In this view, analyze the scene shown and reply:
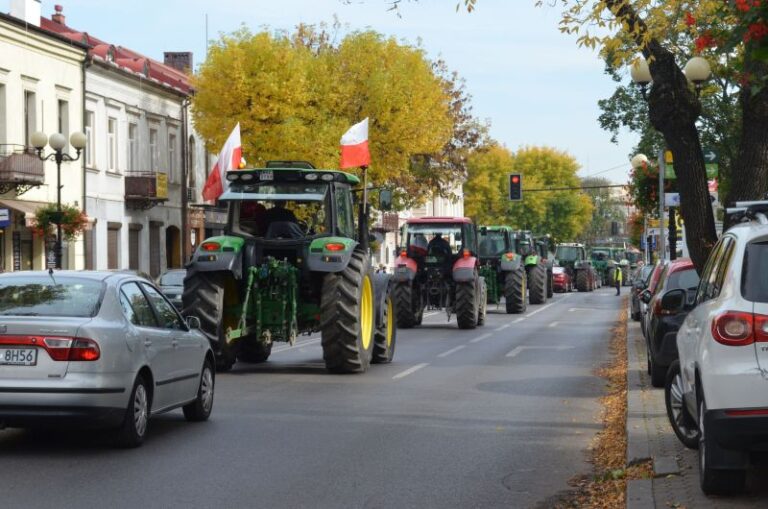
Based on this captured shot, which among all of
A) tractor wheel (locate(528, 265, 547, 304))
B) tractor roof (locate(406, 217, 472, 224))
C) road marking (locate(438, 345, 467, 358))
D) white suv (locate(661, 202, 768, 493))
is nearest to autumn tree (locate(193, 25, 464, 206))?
tractor wheel (locate(528, 265, 547, 304))

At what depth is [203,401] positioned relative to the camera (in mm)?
13023

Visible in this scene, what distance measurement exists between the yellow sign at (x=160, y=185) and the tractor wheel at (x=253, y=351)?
96.0ft

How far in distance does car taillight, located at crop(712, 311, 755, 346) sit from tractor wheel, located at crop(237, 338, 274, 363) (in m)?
12.9

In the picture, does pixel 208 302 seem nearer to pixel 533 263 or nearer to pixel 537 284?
pixel 533 263

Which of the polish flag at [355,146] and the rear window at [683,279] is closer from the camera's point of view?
the rear window at [683,279]

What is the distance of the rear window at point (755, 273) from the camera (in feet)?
26.4

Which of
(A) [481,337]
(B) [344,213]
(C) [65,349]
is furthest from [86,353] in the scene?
(A) [481,337]

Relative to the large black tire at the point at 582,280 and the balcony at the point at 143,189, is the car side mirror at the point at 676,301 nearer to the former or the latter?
the balcony at the point at 143,189

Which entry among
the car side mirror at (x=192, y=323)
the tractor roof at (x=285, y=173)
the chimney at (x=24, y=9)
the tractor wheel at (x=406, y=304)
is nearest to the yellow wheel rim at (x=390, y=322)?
the tractor roof at (x=285, y=173)

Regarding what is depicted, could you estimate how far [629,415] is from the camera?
41.7ft

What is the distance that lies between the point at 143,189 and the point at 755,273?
42.6 m

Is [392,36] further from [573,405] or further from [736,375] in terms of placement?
[736,375]

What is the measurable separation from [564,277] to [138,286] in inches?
2361

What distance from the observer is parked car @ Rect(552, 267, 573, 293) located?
6999cm
